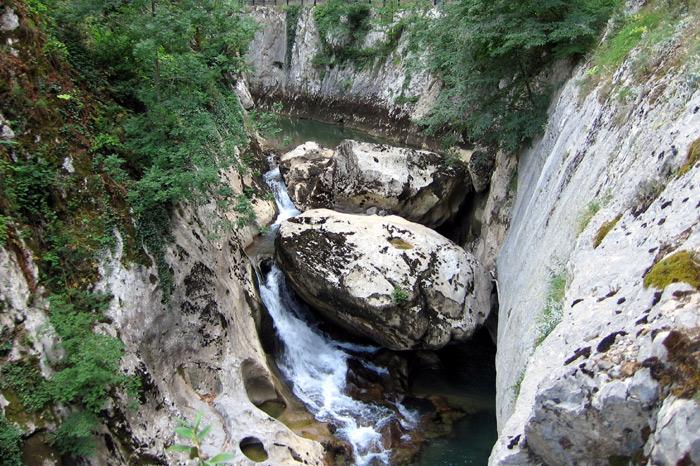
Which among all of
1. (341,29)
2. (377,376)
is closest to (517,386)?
(377,376)

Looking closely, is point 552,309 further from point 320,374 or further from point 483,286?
point 320,374

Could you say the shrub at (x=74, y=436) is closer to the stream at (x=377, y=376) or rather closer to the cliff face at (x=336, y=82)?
the stream at (x=377, y=376)

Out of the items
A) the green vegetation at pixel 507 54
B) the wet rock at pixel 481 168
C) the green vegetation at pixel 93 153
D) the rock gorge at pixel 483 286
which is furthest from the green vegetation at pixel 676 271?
the wet rock at pixel 481 168

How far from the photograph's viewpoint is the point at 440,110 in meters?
15.2

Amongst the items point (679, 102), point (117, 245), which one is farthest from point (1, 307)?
point (679, 102)

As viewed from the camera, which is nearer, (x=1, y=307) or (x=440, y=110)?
(x=1, y=307)

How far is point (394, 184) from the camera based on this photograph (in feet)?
56.3

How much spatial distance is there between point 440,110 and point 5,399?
12.1 m

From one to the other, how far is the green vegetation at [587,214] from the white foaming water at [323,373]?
586cm

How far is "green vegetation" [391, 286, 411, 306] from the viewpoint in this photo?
40.9ft

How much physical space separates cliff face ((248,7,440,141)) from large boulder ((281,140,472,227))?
10.2 m

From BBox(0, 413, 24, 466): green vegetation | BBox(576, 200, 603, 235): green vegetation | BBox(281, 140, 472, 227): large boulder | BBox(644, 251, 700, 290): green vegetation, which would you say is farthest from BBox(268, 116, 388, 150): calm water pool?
BBox(644, 251, 700, 290): green vegetation

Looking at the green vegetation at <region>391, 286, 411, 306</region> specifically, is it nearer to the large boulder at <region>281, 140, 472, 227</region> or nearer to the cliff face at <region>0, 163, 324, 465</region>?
the cliff face at <region>0, 163, 324, 465</region>

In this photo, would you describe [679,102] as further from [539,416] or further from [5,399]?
[5,399]
